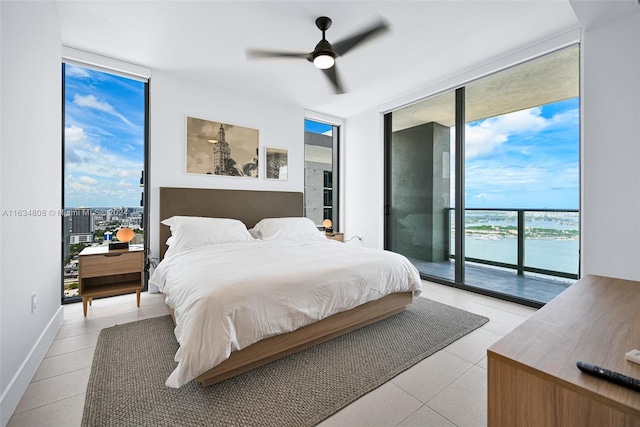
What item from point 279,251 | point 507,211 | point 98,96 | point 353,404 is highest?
point 98,96

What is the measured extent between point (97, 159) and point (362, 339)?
11.5 ft

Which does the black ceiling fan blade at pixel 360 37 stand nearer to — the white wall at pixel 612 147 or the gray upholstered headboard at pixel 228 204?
the white wall at pixel 612 147

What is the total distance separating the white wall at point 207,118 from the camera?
350 cm

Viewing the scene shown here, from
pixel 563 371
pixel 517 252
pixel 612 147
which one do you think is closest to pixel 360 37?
pixel 612 147

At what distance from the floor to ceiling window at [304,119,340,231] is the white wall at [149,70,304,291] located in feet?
0.97

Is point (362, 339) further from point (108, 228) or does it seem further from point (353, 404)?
point (108, 228)

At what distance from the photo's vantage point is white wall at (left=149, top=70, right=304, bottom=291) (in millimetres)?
3504

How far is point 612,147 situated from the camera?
2.20m

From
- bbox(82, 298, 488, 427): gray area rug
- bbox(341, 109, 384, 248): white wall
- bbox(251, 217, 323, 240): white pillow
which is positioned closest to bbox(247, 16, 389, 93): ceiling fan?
bbox(251, 217, 323, 240): white pillow

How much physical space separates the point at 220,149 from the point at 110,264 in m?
1.95

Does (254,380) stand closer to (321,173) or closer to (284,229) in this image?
(284,229)

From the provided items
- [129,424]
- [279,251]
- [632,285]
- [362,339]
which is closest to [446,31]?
[632,285]

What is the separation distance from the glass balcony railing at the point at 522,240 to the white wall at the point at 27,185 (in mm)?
4248

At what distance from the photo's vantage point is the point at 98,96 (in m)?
3.24
